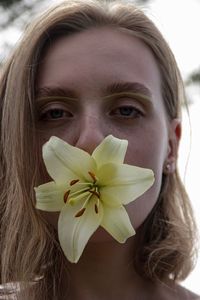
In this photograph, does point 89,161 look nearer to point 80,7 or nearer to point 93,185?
point 93,185

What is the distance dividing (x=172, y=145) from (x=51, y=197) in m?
0.54

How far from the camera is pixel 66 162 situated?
1.44m

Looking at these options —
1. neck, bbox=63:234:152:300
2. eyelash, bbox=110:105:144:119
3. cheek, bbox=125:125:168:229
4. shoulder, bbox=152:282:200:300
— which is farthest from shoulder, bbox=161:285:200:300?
eyelash, bbox=110:105:144:119

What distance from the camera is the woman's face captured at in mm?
1647

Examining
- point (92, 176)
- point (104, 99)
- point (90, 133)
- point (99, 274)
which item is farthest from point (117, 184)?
point (99, 274)

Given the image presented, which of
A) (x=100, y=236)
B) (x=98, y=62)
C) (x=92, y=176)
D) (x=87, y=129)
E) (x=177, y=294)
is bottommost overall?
(x=177, y=294)

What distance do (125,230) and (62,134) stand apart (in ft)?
1.03

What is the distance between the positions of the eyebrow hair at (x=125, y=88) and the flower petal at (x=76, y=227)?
30cm

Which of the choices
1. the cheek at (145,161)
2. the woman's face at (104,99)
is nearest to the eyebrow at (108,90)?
the woman's face at (104,99)

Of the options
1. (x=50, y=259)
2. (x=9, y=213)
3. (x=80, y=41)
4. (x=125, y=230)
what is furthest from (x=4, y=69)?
(x=125, y=230)

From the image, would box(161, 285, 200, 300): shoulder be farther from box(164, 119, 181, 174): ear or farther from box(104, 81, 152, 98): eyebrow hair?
box(104, 81, 152, 98): eyebrow hair

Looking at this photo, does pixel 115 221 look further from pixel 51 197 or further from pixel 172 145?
A: pixel 172 145

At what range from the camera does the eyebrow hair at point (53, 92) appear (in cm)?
166

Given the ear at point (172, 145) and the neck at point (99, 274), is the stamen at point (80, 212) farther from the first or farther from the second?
the ear at point (172, 145)
